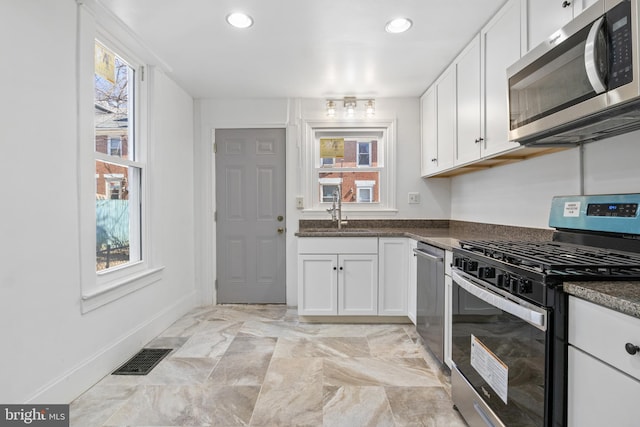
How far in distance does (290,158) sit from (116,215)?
1799 mm

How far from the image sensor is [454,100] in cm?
250

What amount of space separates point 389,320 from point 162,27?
3010mm

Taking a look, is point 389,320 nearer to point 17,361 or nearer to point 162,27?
point 17,361

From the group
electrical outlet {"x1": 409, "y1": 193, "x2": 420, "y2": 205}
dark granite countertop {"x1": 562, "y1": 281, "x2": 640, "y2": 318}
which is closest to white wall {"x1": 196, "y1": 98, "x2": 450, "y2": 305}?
electrical outlet {"x1": 409, "y1": 193, "x2": 420, "y2": 205}

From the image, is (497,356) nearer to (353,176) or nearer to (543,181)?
(543,181)

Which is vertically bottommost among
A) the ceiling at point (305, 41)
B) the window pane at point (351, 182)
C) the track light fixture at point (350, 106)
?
the window pane at point (351, 182)

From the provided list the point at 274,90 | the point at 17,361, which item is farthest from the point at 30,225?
the point at 274,90

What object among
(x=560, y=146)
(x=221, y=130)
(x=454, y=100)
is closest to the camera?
(x=560, y=146)

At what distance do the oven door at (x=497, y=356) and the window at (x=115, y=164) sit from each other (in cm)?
230

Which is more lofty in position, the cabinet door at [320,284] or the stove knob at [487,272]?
the stove knob at [487,272]

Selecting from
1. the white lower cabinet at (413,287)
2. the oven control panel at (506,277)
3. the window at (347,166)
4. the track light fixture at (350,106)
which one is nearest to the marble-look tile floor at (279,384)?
the white lower cabinet at (413,287)

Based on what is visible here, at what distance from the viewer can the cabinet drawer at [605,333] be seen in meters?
0.77

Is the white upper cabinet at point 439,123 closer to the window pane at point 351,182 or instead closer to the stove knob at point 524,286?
the window pane at point 351,182

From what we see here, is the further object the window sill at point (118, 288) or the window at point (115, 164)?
the window at point (115, 164)
